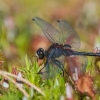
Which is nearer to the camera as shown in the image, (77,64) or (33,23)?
(77,64)

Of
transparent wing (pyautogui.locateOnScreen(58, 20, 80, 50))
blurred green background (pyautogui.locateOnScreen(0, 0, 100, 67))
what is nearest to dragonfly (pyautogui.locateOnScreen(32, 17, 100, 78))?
transparent wing (pyautogui.locateOnScreen(58, 20, 80, 50))

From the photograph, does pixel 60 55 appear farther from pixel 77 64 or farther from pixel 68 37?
pixel 68 37

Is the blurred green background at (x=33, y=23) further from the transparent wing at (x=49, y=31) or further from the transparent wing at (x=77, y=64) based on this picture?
the transparent wing at (x=77, y=64)

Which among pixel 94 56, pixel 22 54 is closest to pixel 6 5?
pixel 22 54

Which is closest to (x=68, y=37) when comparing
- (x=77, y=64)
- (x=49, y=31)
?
(x=49, y=31)

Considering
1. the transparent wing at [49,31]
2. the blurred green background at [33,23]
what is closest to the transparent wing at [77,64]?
the transparent wing at [49,31]

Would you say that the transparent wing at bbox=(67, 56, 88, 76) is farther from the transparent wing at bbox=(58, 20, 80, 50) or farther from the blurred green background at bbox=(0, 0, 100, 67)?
the blurred green background at bbox=(0, 0, 100, 67)
